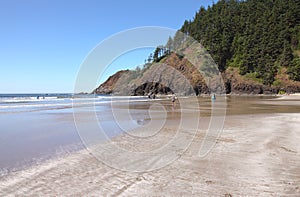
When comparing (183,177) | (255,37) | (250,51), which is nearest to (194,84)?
(250,51)

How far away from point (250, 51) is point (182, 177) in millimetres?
90878

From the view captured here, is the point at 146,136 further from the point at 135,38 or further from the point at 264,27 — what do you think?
the point at 264,27

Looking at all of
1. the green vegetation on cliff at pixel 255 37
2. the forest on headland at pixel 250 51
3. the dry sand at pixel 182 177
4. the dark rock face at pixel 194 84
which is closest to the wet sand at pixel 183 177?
the dry sand at pixel 182 177

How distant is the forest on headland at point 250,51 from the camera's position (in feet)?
234

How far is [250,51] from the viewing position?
8294 cm

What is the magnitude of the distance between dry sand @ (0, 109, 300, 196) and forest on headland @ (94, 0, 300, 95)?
2245 inches

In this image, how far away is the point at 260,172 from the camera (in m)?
4.36

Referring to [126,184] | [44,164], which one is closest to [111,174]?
[126,184]

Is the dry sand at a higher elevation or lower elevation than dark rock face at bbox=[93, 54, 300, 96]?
lower

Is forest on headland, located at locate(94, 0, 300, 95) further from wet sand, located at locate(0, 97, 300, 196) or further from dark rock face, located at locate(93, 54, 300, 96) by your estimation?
wet sand, located at locate(0, 97, 300, 196)

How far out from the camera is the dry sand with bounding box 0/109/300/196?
362cm

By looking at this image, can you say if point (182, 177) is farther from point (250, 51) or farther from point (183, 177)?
point (250, 51)

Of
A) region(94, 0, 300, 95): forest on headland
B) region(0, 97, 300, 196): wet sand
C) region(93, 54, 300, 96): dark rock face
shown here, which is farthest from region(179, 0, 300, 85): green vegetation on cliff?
region(0, 97, 300, 196): wet sand

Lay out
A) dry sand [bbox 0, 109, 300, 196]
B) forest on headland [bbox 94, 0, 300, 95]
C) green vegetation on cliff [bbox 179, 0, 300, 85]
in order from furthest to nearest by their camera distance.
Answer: green vegetation on cliff [bbox 179, 0, 300, 85]
forest on headland [bbox 94, 0, 300, 95]
dry sand [bbox 0, 109, 300, 196]
